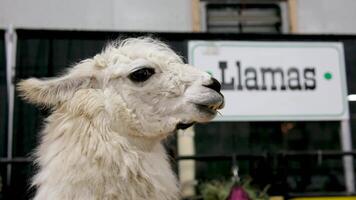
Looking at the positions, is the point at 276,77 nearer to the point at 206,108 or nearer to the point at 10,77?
the point at 10,77

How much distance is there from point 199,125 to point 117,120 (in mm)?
2208

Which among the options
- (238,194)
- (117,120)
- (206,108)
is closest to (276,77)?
(238,194)

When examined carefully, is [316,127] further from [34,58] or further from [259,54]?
[34,58]

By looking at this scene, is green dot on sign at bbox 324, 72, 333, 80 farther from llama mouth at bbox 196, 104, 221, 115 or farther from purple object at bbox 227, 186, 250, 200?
llama mouth at bbox 196, 104, 221, 115

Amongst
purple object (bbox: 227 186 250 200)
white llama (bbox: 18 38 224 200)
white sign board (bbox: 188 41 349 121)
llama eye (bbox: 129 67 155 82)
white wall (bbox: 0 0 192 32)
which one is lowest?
purple object (bbox: 227 186 250 200)

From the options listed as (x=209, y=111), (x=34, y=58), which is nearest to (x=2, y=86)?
(x=34, y=58)

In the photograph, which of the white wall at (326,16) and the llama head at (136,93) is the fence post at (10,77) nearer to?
the llama head at (136,93)

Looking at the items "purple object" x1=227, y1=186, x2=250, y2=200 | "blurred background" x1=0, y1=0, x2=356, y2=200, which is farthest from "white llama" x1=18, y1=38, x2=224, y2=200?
"blurred background" x1=0, y1=0, x2=356, y2=200

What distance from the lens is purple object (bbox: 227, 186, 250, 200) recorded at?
3826 millimetres

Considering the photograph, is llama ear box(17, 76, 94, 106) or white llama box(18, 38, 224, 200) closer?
white llama box(18, 38, 224, 200)

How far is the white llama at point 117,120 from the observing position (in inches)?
79.7

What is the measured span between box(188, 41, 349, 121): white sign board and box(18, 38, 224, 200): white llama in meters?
2.03

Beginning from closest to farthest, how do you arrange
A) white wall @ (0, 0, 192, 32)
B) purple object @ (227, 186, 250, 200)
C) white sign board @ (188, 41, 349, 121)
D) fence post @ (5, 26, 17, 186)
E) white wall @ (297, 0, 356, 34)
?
purple object @ (227, 186, 250, 200)
fence post @ (5, 26, 17, 186)
white sign board @ (188, 41, 349, 121)
white wall @ (0, 0, 192, 32)
white wall @ (297, 0, 356, 34)

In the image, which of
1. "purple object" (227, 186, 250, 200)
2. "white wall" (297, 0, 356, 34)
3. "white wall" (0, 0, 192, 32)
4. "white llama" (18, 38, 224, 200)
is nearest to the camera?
"white llama" (18, 38, 224, 200)
